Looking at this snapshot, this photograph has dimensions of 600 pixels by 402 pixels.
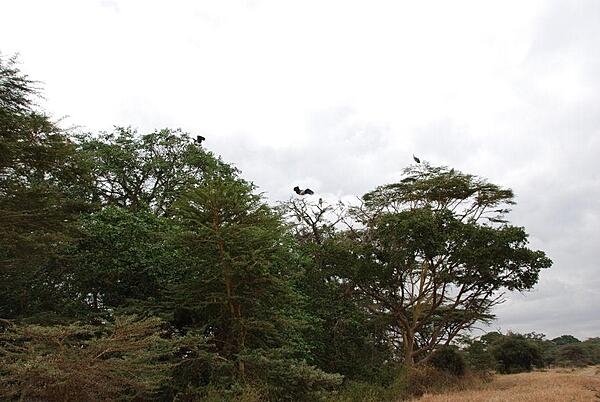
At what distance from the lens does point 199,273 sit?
1419 cm

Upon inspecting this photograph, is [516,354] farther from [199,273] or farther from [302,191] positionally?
[199,273]

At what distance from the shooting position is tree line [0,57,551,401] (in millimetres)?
10586

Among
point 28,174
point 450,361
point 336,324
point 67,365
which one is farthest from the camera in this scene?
point 450,361

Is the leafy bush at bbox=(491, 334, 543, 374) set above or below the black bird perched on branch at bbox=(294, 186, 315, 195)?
below

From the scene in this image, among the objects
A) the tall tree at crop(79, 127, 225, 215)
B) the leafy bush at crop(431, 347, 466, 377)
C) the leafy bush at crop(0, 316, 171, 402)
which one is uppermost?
the tall tree at crop(79, 127, 225, 215)

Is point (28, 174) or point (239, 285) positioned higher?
point (28, 174)

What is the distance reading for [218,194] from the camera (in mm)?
12719

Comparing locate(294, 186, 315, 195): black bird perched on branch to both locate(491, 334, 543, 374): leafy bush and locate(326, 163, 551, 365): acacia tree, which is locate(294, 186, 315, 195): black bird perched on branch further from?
locate(491, 334, 543, 374): leafy bush

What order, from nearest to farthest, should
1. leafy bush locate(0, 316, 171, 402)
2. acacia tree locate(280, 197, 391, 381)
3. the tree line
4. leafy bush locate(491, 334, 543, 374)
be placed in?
leafy bush locate(0, 316, 171, 402) → the tree line → acacia tree locate(280, 197, 391, 381) → leafy bush locate(491, 334, 543, 374)

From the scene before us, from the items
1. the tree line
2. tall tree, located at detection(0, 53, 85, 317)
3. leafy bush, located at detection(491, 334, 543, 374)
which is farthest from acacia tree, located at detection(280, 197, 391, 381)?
leafy bush, located at detection(491, 334, 543, 374)

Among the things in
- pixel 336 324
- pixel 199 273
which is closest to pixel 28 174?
pixel 199 273

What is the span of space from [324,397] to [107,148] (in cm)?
1281

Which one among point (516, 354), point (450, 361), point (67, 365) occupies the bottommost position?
point (67, 365)

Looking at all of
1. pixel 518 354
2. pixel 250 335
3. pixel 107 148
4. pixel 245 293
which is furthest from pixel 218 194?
pixel 518 354
